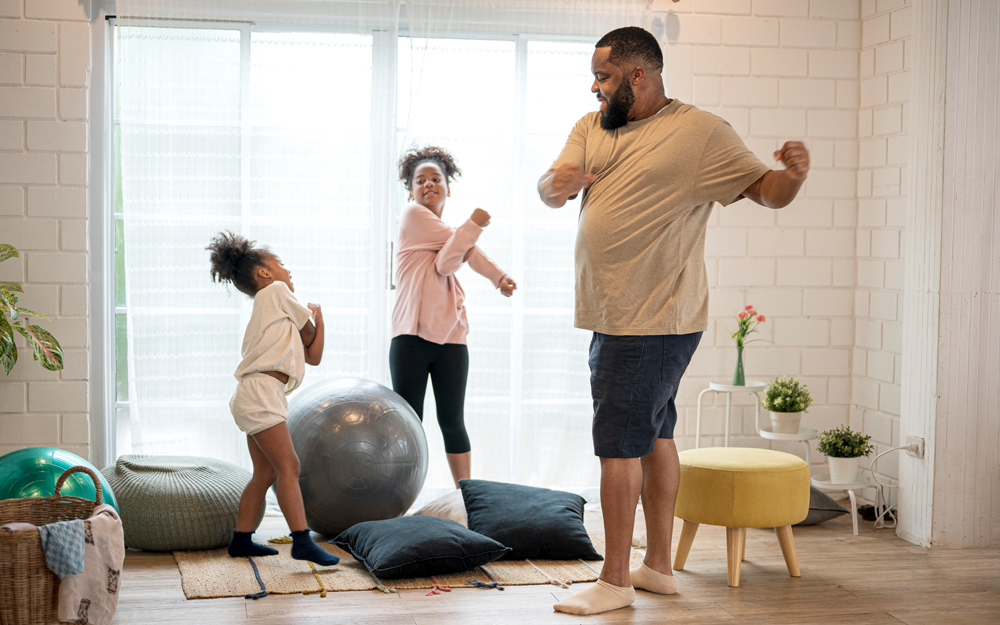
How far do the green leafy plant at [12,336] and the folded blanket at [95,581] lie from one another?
47.4 inches

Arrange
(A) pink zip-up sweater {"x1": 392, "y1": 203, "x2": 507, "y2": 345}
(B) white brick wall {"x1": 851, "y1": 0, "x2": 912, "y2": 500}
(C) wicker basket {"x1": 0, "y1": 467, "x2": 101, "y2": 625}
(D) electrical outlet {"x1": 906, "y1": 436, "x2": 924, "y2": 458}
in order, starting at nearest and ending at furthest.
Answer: (C) wicker basket {"x1": 0, "y1": 467, "x2": 101, "y2": 625} < (D) electrical outlet {"x1": 906, "y1": 436, "x2": 924, "y2": 458} < (A) pink zip-up sweater {"x1": 392, "y1": 203, "x2": 507, "y2": 345} < (B) white brick wall {"x1": 851, "y1": 0, "x2": 912, "y2": 500}

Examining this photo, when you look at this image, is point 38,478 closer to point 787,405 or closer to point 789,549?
point 789,549

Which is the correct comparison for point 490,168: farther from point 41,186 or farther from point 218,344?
point 41,186

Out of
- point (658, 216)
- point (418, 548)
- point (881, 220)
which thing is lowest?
point (418, 548)

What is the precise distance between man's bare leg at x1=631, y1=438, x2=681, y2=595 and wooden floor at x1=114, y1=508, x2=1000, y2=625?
0.05 meters

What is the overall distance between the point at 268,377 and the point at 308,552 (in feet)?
1.89

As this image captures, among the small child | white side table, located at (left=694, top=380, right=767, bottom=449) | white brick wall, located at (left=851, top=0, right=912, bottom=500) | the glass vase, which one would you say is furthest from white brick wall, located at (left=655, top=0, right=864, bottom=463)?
the small child

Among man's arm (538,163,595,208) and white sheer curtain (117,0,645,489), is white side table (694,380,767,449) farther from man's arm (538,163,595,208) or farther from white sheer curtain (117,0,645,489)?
man's arm (538,163,595,208)

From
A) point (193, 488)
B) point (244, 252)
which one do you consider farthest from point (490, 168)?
point (193, 488)

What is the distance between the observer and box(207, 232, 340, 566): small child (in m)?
2.85

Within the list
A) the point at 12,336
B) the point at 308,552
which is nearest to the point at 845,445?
the point at 308,552

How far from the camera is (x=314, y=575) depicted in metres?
2.83

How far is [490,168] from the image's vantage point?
3.90 meters

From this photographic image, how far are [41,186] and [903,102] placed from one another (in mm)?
3623
